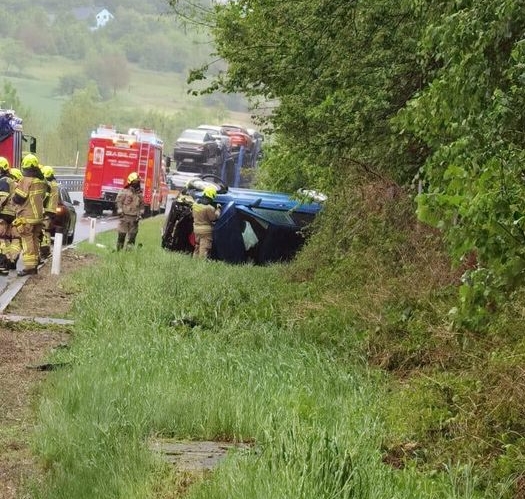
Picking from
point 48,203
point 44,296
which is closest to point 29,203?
point 48,203

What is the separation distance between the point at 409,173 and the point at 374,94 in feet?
6.94

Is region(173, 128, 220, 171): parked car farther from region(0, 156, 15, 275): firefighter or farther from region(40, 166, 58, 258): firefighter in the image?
region(0, 156, 15, 275): firefighter

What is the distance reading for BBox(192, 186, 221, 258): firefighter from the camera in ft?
71.5

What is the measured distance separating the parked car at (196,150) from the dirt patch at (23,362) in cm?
2995

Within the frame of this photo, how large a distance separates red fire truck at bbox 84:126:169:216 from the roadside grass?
26.3m

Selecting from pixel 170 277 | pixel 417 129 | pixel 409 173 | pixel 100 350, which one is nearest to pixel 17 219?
pixel 170 277

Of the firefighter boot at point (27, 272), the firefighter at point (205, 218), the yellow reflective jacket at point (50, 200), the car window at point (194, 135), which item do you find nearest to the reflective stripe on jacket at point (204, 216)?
the firefighter at point (205, 218)

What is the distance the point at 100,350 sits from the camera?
9.18 metres

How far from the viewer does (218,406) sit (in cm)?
691

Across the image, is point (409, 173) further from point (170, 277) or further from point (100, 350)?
point (100, 350)

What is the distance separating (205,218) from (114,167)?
18.0 metres

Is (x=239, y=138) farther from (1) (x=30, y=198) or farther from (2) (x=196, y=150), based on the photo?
(1) (x=30, y=198)

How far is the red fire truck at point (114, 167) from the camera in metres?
39.0

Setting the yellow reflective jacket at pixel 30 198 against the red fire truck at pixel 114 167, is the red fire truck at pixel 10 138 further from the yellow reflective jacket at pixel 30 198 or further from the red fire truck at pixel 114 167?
the red fire truck at pixel 114 167
